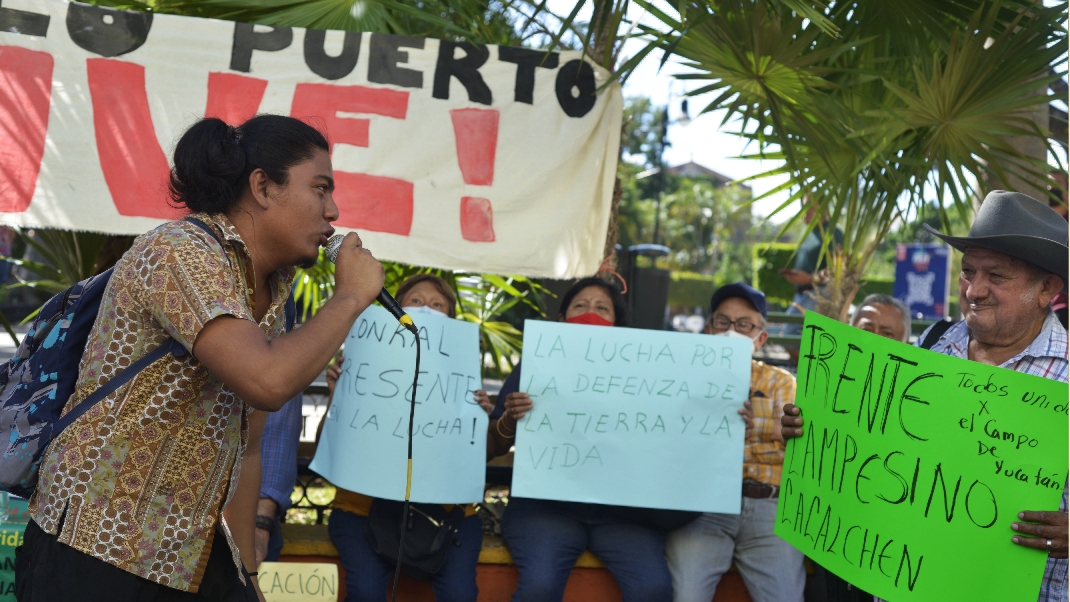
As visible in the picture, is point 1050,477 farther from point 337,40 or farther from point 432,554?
point 337,40

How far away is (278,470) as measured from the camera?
3.45m

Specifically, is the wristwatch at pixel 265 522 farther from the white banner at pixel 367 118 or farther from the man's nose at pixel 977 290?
the man's nose at pixel 977 290

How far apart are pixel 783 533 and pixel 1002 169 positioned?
230 cm

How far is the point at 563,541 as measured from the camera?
342cm

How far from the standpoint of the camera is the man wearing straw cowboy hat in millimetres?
2475

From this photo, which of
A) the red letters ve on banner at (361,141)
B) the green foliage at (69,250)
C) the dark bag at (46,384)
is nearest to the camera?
the dark bag at (46,384)

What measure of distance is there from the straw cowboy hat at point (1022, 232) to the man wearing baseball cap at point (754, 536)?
1.12 m

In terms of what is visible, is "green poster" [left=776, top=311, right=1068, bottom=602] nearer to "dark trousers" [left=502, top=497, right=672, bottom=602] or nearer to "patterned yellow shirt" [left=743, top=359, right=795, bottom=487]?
"dark trousers" [left=502, top=497, right=672, bottom=602]

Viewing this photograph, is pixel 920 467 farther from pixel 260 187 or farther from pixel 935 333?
pixel 260 187

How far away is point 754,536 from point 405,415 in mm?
1455

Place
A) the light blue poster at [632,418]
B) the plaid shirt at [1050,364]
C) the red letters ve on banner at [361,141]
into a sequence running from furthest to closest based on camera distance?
the red letters ve on banner at [361,141], the light blue poster at [632,418], the plaid shirt at [1050,364]

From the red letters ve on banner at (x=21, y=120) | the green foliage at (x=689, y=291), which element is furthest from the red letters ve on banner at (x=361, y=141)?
the green foliage at (x=689, y=291)

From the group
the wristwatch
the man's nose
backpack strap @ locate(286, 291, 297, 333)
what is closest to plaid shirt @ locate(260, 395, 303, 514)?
the wristwatch

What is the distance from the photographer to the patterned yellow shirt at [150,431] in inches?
65.3
